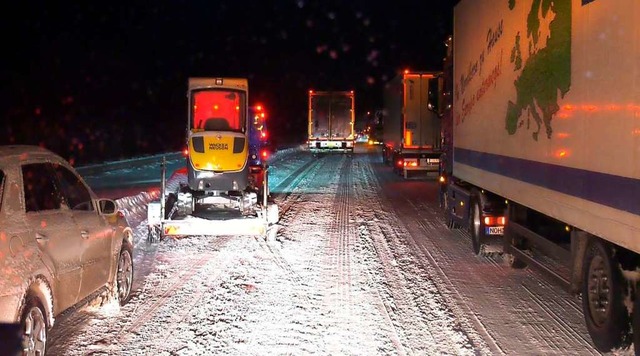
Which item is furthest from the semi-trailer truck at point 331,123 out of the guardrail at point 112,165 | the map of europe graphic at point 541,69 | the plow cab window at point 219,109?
the map of europe graphic at point 541,69

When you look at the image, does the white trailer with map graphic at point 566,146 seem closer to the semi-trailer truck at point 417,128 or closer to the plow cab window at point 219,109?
the plow cab window at point 219,109

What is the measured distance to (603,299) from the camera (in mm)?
6348

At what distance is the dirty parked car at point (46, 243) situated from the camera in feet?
17.2

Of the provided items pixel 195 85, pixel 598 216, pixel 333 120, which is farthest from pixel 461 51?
pixel 333 120

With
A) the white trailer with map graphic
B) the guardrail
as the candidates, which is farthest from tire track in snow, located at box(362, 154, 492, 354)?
the guardrail

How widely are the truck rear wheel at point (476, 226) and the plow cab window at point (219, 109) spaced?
488 cm

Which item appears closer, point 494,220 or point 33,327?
point 33,327

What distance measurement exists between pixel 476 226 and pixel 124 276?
18.5 ft

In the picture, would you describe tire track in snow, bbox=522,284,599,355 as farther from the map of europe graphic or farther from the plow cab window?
the plow cab window

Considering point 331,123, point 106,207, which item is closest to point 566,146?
point 106,207

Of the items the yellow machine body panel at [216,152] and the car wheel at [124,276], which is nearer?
the car wheel at [124,276]

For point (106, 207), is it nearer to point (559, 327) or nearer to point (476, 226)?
point (559, 327)

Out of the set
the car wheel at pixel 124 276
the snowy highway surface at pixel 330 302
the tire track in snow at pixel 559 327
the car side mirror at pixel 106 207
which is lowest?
the tire track in snow at pixel 559 327

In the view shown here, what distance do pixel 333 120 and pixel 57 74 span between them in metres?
16.9
